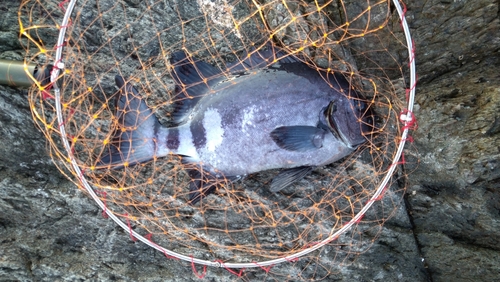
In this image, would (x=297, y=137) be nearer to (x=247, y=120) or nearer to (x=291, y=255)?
(x=247, y=120)

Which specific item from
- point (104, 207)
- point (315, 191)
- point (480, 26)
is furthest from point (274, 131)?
point (480, 26)

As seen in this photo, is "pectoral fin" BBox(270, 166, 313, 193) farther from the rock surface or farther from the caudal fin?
the caudal fin

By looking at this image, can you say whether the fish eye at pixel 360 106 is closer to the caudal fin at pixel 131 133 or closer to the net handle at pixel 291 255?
the net handle at pixel 291 255

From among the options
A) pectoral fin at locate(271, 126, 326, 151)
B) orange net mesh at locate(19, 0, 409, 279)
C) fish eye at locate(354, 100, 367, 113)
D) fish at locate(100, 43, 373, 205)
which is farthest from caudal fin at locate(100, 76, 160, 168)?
fish eye at locate(354, 100, 367, 113)

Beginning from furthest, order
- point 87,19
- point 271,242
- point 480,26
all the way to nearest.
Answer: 1. point 271,242
2. point 87,19
3. point 480,26

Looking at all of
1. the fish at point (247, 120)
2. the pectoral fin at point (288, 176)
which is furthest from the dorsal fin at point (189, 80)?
the pectoral fin at point (288, 176)

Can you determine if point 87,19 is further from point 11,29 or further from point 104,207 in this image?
point 104,207

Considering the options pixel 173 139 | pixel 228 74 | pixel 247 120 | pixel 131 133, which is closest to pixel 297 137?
pixel 247 120
